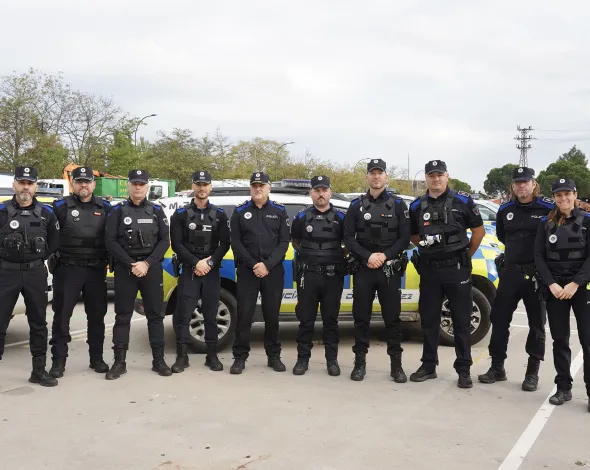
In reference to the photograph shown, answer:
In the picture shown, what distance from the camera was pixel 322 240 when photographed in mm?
6023

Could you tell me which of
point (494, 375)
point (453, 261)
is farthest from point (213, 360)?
point (494, 375)

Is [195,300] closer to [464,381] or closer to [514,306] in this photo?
[464,381]

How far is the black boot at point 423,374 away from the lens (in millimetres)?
5754

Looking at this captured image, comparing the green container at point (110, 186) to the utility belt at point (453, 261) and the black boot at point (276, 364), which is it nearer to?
the black boot at point (276, 364)

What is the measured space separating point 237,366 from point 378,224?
2.00 meters

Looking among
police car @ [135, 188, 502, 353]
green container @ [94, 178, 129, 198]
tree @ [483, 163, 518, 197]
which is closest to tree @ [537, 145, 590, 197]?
tree @ [483, 163, 518, 197]

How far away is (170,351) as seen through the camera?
7.00 m

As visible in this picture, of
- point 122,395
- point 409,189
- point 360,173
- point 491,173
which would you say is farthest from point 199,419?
point 491,173

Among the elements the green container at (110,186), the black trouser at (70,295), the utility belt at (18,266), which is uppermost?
the green container at (110,186)

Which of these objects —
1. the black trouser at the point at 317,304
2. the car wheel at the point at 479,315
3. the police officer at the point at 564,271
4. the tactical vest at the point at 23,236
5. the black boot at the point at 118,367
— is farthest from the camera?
the car wheel at the point at 479,315

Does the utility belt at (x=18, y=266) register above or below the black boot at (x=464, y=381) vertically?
above

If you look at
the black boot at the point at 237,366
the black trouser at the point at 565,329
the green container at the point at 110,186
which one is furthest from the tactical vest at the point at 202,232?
the green container at the point at 110,186

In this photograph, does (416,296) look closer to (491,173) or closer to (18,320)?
(18,320)

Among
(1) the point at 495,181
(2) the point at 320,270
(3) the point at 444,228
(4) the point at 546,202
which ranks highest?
(1) the point at 495,181
